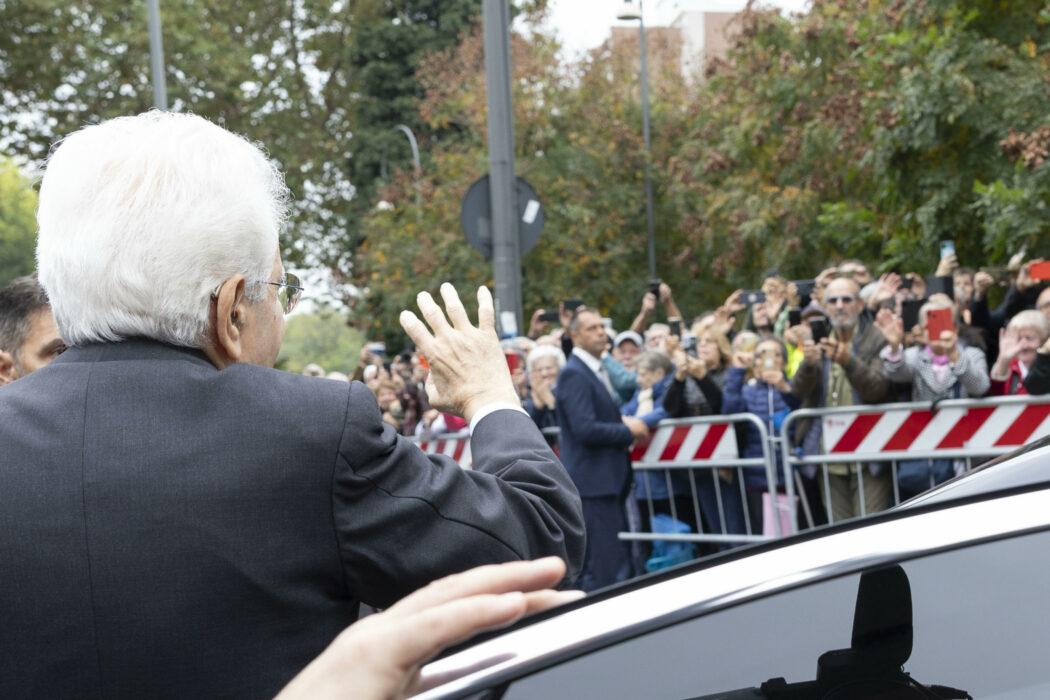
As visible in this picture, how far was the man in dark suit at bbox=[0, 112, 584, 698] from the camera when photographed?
5.07 feet

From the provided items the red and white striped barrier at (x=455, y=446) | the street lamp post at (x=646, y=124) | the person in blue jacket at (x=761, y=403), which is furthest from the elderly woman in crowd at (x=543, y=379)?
the street lamp post at (x=646, y=124)

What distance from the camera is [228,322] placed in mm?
1720

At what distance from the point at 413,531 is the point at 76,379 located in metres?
0.50

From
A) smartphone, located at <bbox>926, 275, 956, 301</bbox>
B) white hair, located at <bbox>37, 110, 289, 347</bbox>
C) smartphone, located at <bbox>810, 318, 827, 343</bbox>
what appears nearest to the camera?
white hair, located at <bbox>37, 110, 289, 347</bbox>

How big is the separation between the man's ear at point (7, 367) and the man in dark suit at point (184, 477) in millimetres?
1943

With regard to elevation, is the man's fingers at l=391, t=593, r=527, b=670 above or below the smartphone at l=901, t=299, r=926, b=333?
above

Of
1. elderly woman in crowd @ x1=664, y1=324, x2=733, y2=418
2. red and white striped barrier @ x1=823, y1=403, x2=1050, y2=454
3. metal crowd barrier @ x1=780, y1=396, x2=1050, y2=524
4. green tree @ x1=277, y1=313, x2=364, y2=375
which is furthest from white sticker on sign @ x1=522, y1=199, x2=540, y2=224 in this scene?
green tree @ x1=277, y1=313, x2=364, y2=375

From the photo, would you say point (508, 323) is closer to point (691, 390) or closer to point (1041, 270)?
point (691, 390)

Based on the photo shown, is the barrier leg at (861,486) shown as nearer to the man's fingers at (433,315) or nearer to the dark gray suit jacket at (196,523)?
the man's fingers at (433,315)

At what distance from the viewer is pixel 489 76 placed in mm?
9102

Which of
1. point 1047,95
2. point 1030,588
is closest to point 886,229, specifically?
point 1047,95

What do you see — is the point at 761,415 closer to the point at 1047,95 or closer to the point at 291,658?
the point at 1047,95

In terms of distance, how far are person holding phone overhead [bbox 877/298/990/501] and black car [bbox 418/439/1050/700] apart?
550 centimetres

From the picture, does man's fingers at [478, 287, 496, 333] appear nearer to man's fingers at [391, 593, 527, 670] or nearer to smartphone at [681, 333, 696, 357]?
man's fingers at [391, 593, 527, 670]
